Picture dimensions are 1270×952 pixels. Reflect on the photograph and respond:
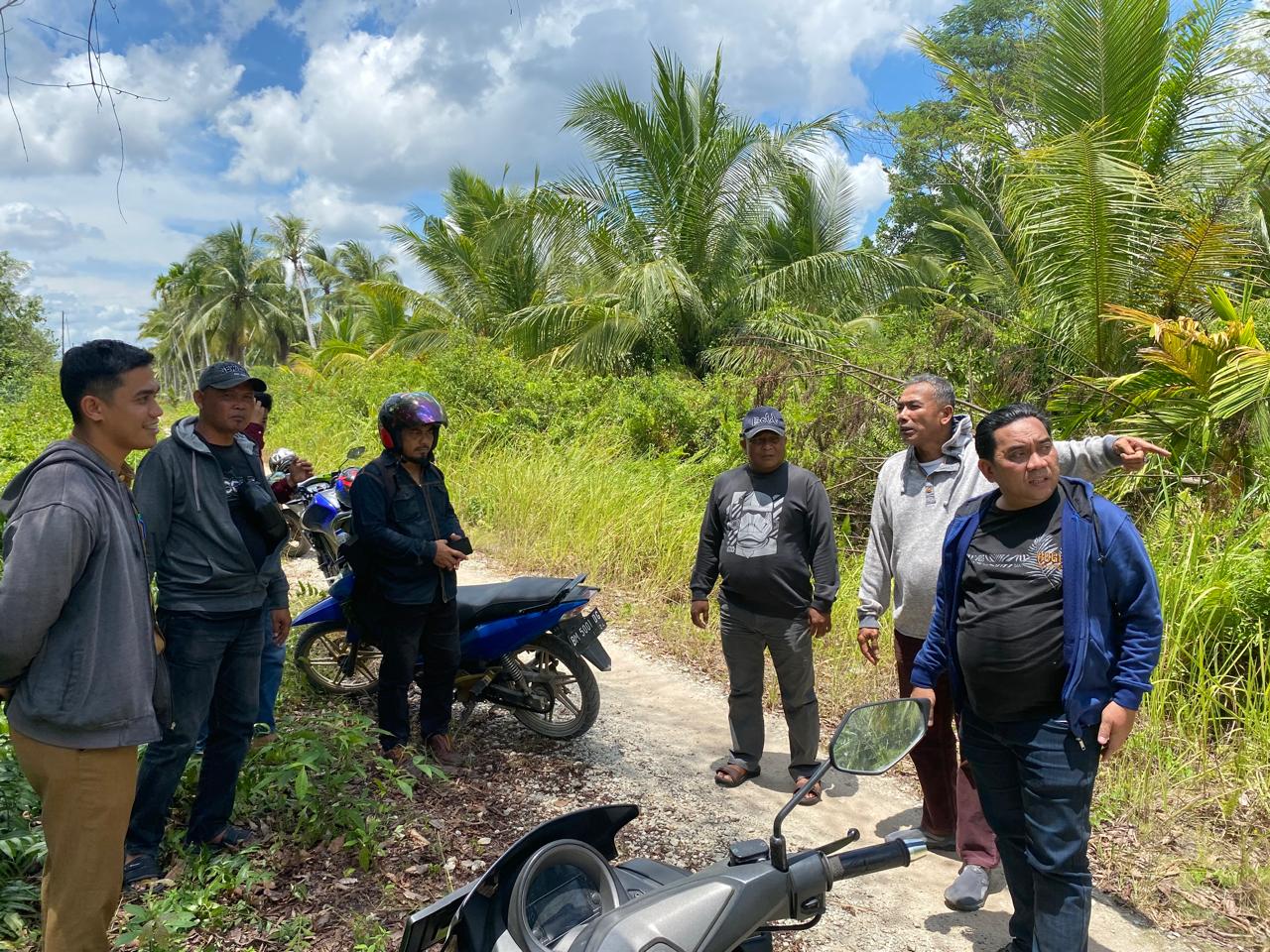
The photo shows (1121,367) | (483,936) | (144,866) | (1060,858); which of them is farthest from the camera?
(1121,367)

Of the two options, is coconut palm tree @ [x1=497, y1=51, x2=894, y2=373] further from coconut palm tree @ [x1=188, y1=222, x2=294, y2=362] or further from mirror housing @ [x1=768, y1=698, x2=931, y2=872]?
coconut palm tree @ [x1=188, y1=222, x2=294, y2=362]

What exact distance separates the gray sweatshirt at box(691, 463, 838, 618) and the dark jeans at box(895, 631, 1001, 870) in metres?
0.54

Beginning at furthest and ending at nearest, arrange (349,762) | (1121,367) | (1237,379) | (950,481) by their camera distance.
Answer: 1. (1121,367)
2. (1237,379)
3. (349,762)
4. (950,481)

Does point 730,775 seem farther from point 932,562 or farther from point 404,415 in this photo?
point 404,415

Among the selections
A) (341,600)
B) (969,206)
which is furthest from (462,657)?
(969,206)

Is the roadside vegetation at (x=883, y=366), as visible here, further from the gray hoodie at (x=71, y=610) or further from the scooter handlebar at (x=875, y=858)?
the scooter handlebar at (x=875, y=858)

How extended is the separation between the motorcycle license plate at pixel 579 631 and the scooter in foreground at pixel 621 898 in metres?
2.61

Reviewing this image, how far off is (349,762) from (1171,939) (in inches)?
125

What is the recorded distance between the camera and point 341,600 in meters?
4.39

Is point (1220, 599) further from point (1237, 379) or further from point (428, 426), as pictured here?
point (428, 426)

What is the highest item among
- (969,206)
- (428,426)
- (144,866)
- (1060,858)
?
(969,206)

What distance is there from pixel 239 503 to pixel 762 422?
7.41ft

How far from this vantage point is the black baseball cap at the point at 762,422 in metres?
4.04

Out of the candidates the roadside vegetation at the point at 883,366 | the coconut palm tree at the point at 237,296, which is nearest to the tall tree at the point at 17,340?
the roadside vegetation at the point at 883,366
